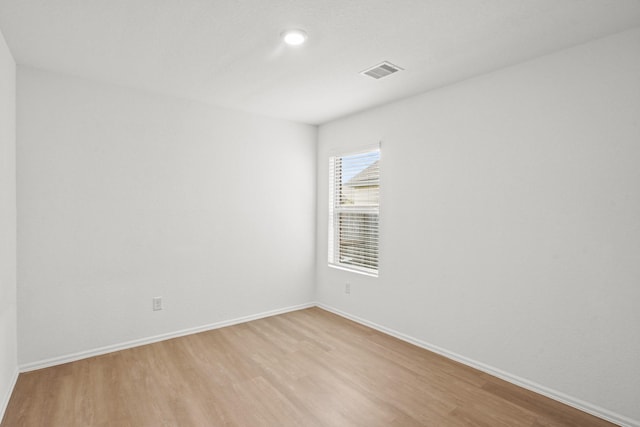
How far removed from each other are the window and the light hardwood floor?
109 centimetres

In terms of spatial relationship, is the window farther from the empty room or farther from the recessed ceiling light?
the recessed ceiling light

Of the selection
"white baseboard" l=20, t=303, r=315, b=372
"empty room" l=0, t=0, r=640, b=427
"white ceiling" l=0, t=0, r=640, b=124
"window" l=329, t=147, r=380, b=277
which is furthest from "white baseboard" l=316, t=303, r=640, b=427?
"white ceiling" l=0, t=0, r=640, b=124

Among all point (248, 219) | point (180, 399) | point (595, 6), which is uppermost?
point (595, 6)

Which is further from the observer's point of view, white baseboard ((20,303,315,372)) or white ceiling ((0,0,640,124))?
white baseboard ((20,303,315,372))

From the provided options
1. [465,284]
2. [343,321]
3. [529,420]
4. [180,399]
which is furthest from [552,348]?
[180,399]

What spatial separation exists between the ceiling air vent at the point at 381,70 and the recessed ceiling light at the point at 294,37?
0.71 metres

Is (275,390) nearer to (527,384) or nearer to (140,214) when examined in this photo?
(527,384)

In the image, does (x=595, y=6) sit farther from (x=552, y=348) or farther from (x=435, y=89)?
(x=552, y=348)

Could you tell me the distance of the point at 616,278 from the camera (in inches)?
84.9

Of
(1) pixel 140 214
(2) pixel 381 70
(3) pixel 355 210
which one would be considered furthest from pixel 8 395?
(2) pixel 381 70

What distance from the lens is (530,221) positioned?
8.36ft

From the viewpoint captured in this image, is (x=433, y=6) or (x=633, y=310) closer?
(x=433, y=6)

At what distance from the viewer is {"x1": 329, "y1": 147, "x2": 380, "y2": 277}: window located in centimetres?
392

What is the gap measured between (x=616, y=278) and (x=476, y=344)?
3.78 feet
